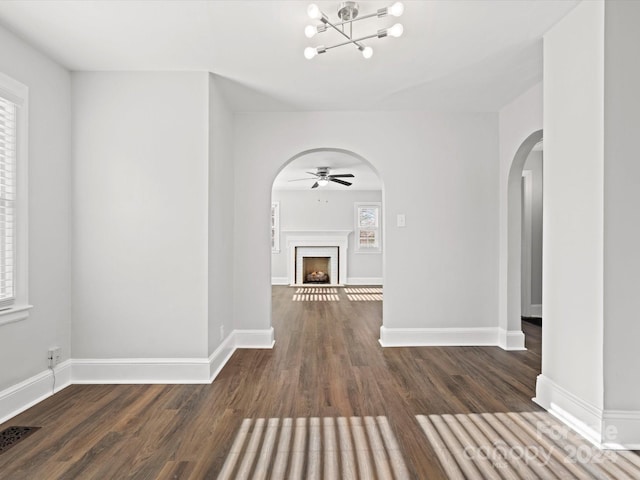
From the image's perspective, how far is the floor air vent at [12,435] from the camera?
6.95 feet

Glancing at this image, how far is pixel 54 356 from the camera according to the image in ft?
9.46

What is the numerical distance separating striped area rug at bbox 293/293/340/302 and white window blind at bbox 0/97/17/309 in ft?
17.1

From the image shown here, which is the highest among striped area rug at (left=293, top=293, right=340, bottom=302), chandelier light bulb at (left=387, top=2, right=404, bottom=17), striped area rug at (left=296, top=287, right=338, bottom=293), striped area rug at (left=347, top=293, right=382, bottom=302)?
Answer: chandelier light bulb at (left=387, top=2, right=404, bottom=17)

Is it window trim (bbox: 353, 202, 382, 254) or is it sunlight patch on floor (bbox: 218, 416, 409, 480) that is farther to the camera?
window trim (bbox: 353, 202, 382, 254)

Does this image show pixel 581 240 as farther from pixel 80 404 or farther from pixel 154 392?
pixel 80 404

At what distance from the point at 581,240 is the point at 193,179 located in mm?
2865

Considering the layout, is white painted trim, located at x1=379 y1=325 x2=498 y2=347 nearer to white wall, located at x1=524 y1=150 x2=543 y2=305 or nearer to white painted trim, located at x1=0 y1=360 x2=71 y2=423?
white wall, located at x1=524 y1=150 x2=543 y2=305

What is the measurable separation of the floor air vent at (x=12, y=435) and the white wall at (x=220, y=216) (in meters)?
1.29

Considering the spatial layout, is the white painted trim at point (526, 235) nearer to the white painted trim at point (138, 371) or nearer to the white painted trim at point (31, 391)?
the white painted trim at point (138, 371)

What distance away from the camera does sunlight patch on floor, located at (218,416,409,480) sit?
1.85 m

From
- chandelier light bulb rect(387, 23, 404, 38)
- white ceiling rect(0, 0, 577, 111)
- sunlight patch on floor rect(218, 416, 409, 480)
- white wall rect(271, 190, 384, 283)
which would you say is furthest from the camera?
white wall rect(271, 190, 384, 283)

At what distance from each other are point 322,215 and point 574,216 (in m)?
7.77

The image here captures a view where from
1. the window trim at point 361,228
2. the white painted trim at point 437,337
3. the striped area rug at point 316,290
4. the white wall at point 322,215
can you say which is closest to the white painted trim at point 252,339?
the white painted trim at point 437,337

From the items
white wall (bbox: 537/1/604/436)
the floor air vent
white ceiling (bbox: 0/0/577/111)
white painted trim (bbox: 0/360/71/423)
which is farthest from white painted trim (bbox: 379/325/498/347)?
the floor air vent
